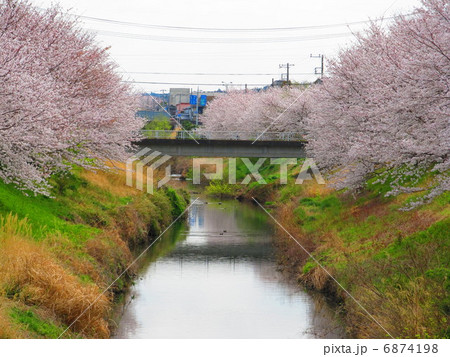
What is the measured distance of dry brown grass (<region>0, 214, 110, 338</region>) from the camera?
15047mm

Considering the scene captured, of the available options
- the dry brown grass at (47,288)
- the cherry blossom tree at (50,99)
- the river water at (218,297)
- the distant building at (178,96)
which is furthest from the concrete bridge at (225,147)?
the distant building at (178,96)

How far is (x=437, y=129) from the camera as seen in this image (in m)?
17.5

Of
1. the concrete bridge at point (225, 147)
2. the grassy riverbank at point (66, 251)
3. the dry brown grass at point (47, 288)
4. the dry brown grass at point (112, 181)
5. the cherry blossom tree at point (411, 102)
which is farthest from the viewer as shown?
the concrete bridge at point (225, 147)

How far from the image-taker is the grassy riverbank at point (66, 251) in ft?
48.4

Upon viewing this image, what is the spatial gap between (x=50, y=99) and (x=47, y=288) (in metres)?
6.47

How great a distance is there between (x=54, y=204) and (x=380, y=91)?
14.0 metres

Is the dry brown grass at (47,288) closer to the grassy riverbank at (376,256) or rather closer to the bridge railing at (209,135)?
the grassy riverbank at (376,256)

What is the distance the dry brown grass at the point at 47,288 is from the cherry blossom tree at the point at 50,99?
3.08 meters

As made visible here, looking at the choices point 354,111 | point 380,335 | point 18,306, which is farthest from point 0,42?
point 354,111

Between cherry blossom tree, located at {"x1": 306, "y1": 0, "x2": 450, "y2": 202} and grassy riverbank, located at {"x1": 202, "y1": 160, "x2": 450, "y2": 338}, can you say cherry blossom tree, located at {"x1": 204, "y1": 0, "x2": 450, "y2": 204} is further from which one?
grassy riverbank, located at {"x1": 202, "y1": 160, "x2": 450, "y2": 338}

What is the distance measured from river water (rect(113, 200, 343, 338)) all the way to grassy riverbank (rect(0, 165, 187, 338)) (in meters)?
1.22

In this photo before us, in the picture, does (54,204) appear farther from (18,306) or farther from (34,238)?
(18,306)

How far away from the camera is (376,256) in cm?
2139

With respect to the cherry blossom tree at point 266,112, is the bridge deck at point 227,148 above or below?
below
